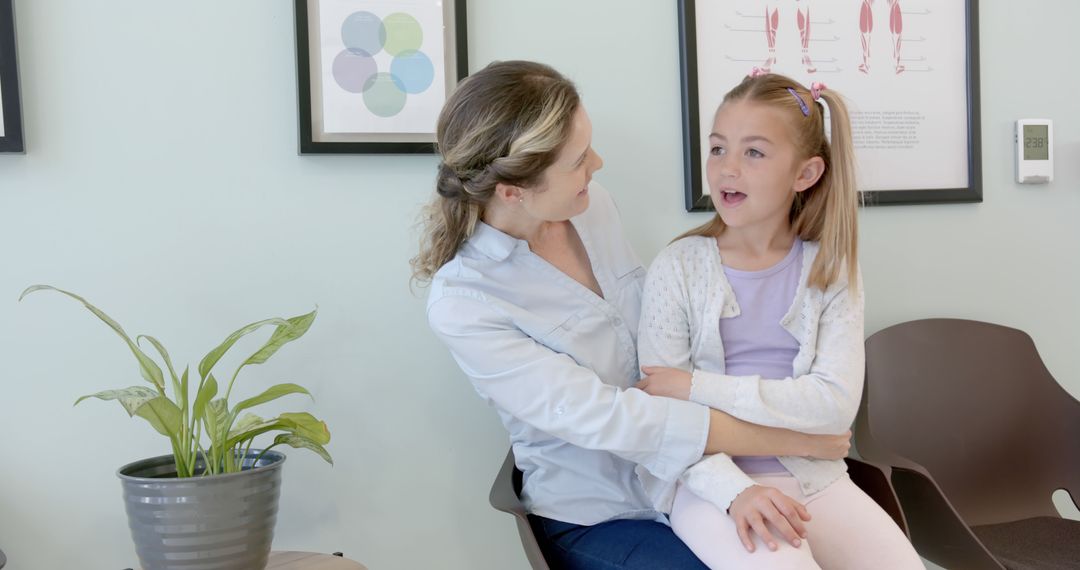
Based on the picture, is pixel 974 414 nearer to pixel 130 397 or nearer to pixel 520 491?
pixel 520 491

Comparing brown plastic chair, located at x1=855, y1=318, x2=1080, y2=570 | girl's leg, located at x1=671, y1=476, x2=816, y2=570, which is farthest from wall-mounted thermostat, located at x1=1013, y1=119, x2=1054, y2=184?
girl's leg, located at x1=671, y1=476, x2=816, y2=570

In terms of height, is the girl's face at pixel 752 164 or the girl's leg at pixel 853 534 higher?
the girl's face at pixel 752 164

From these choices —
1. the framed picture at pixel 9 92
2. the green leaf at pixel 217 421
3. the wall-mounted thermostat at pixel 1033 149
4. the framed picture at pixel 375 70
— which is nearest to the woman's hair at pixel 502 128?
the framed picture at pixel 375 70

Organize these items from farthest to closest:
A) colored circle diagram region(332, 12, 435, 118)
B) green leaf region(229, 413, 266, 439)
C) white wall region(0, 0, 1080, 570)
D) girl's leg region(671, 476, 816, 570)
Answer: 1. colored circle diagram region(332, 12, 435, 118)
2. white wall region(0, 0, 1080, 570)
3. green leaf region(229, 413, 266, 439)
4. girl's leg region(671, 476, 816, 570)

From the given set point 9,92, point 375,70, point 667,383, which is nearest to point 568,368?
point 667,383

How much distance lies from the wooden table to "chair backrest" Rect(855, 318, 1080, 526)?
44.1 inches

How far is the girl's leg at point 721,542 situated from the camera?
1.29 meters

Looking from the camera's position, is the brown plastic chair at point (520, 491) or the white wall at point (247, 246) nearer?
the brown plastic chair at point (520, 491)

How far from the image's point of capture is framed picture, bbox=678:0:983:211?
6.44ft

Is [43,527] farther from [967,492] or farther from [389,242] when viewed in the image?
[967,492]

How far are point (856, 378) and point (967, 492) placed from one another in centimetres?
71

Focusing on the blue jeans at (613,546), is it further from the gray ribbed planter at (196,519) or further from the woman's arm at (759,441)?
the gray ribbed planter at (196,519)

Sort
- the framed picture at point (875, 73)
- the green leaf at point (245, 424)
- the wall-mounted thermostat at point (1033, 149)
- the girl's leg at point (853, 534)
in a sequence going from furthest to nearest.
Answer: the wall-mounted thermostat at point (1033, 149) → the framed picture at point (875, 73) → the green leaf at point (245, 424) → the girl's leg at point (853, 534)

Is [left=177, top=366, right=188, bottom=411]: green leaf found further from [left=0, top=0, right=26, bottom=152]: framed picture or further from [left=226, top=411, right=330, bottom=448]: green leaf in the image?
[left=0, top=0, right=26, bottom=152]: framed picture
